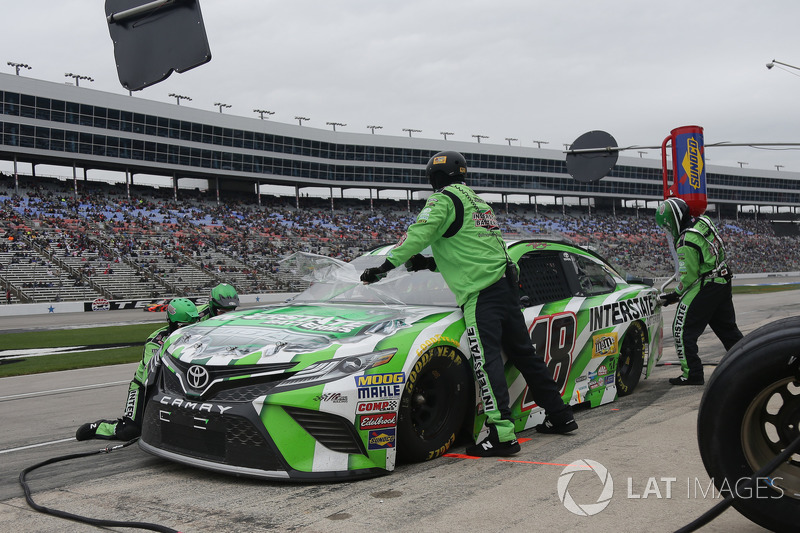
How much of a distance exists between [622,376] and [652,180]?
283 feet

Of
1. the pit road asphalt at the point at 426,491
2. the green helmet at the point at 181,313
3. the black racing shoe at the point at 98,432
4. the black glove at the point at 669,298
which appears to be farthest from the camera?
the black glove at the point at 669,298

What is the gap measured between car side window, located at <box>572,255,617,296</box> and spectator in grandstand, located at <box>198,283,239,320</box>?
2.90m

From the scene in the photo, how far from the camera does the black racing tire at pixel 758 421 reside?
7.98ft

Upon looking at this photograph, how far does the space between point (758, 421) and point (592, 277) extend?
3.47 m

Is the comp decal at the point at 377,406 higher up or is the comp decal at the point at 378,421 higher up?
the comp decal at the point at 377,406

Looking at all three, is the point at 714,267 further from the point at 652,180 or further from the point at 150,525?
the point at 652,180

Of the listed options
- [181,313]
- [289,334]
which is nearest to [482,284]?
[289,334]

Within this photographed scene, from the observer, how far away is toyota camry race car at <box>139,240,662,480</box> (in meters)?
3.57

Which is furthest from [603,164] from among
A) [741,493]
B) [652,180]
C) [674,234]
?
[652,180]

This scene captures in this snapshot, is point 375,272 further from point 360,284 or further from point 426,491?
point 426,491

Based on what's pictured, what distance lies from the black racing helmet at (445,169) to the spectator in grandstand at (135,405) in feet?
7.22

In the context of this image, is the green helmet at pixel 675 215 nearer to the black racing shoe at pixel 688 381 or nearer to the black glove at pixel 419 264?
the black racing shoe at pixel 688 381

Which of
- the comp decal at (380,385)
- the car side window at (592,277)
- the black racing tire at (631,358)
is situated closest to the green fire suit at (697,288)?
the black racing tire at (631,358)

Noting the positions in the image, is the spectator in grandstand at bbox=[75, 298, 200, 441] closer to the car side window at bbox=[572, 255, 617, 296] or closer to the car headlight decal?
the car headlight decal
